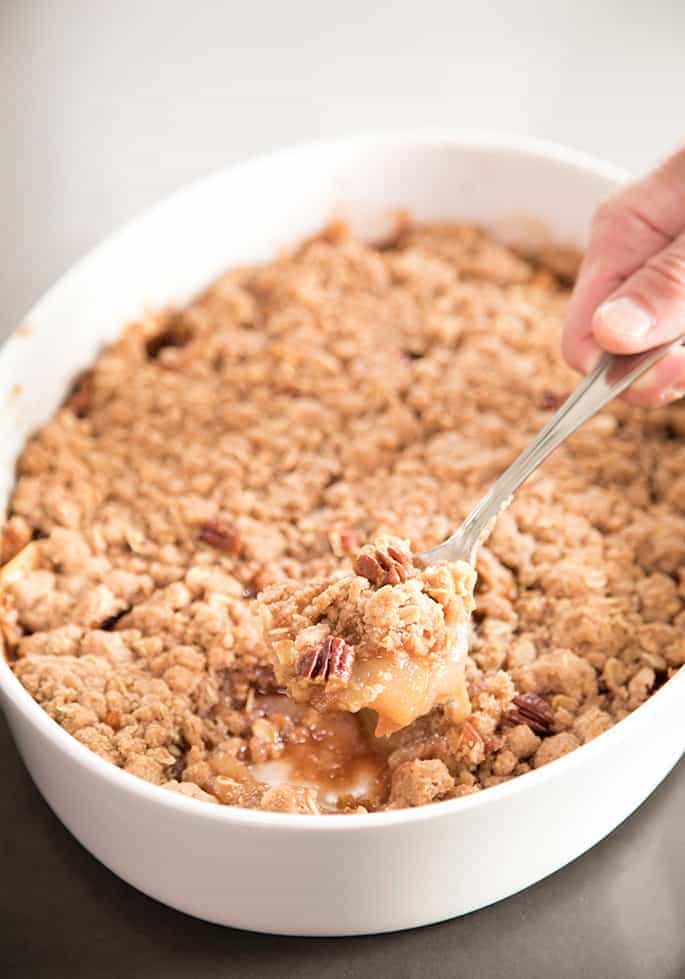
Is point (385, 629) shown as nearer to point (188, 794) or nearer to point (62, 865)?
point (188, 794)

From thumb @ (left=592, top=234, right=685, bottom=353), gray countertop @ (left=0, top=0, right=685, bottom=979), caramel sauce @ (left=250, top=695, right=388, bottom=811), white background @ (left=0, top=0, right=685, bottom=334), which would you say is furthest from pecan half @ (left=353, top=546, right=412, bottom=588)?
white background @ (left=0, top=0, right=685, bottom=334)

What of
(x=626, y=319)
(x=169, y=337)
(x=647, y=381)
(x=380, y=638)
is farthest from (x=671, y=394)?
(x=169, y=337)

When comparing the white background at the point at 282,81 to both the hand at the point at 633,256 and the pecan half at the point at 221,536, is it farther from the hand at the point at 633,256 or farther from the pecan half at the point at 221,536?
the pecan half at the point at 221,536

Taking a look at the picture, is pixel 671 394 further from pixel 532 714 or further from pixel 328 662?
pixel 328 662

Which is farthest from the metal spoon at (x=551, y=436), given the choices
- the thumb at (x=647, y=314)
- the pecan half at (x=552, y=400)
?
the pecan half at (x=552, y=400)

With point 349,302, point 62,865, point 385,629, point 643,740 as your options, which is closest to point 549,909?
point 643,740

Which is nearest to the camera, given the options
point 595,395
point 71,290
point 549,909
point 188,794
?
point 188,794
